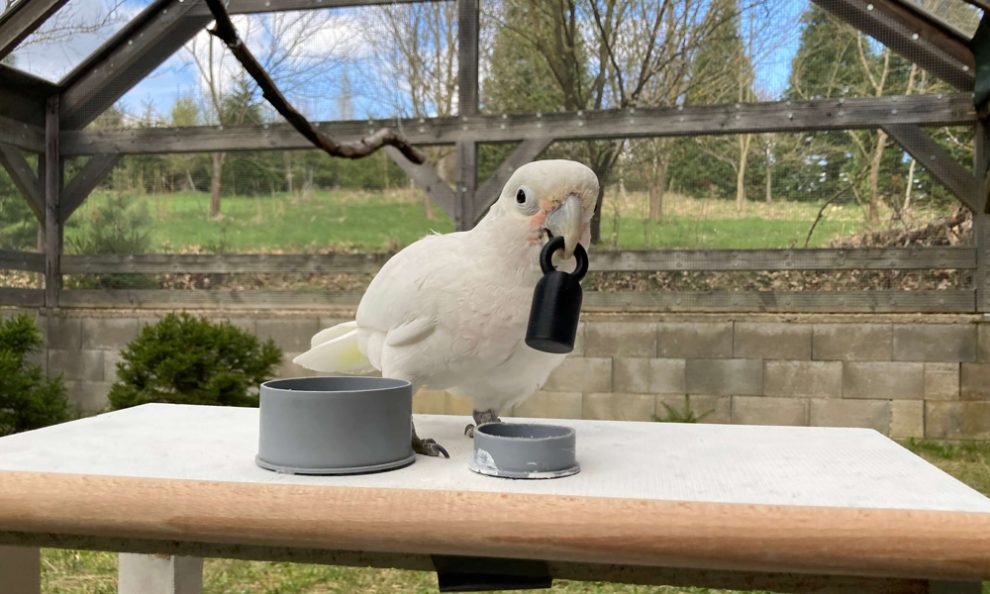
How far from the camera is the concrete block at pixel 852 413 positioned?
3139 millimetres

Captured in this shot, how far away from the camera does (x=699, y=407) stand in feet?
10.7

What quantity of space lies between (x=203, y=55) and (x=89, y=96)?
0.63 meters

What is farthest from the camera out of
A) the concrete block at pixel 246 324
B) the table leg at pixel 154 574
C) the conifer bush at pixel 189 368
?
the concrete block at pixel 246 324

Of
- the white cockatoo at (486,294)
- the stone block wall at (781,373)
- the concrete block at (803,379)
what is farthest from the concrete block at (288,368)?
the white cockatoo at (486,294)

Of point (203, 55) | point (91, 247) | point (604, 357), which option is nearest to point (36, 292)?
point (91, 247)

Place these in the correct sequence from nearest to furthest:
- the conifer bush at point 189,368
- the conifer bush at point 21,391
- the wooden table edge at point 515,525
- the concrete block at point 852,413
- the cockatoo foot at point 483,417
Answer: the wooden table edge at point 515,525 → the cockatoo foot at point 483,417 → the conifer bush at point 21,391 → the conifer bush at point 189,368 → the concrete block at point 852,413

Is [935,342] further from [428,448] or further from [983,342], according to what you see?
[428,448]

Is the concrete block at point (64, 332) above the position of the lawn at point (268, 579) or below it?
above

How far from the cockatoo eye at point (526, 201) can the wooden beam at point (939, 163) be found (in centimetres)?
260

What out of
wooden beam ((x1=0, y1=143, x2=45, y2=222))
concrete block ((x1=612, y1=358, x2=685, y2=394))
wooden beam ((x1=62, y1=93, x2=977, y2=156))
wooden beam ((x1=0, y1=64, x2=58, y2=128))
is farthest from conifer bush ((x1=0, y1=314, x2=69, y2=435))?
concrete block ((x1=612, y1=358, x2=685, y2=394))

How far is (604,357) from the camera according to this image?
3338 mm

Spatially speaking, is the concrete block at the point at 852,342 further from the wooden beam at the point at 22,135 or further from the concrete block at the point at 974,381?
the wooden beam at the point at 22,135

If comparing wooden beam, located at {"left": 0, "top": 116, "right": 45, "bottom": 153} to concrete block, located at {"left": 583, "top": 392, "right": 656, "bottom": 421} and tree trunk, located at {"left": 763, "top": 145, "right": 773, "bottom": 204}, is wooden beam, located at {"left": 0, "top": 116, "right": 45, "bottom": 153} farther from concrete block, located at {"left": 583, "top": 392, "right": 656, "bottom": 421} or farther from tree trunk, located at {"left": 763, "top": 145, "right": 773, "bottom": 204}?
tree trunk, located at {"left": 763, "top": 145, "right": 773, "bottom": 204}

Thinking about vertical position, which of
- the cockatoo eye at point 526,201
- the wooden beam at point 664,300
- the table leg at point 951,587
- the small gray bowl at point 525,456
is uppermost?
the cockatoo eye at point 526,201
